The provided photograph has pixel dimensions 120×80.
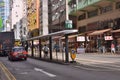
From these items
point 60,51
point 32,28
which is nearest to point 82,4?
point 60,51

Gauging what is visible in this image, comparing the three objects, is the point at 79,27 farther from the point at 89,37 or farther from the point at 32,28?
the point at 32,28

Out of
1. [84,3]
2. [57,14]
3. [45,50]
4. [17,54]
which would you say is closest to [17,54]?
[17,54]

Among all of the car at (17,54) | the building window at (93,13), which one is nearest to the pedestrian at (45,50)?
the car at (17,54)

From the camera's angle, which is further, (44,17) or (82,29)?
(44,17)

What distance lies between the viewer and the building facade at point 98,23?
5794 centimetres

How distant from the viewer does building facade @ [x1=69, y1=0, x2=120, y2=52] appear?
190 ft

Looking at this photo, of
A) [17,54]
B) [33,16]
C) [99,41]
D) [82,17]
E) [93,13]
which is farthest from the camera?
[33,16]

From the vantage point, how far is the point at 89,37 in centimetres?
6900

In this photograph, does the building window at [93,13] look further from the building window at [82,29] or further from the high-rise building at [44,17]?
the high-rise building at [44,17]

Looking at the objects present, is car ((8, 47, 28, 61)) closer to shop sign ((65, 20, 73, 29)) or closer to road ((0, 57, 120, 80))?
road ((0, 57, 120, 80))

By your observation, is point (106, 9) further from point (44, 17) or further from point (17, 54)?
point (44, 17)

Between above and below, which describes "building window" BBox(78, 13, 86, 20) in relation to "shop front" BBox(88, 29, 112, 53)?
above

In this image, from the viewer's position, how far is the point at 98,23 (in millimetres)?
65312

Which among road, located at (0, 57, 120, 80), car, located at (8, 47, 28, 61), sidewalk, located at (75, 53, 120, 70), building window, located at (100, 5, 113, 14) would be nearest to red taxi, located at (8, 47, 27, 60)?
car, located at (8, 47, 28, 61)
